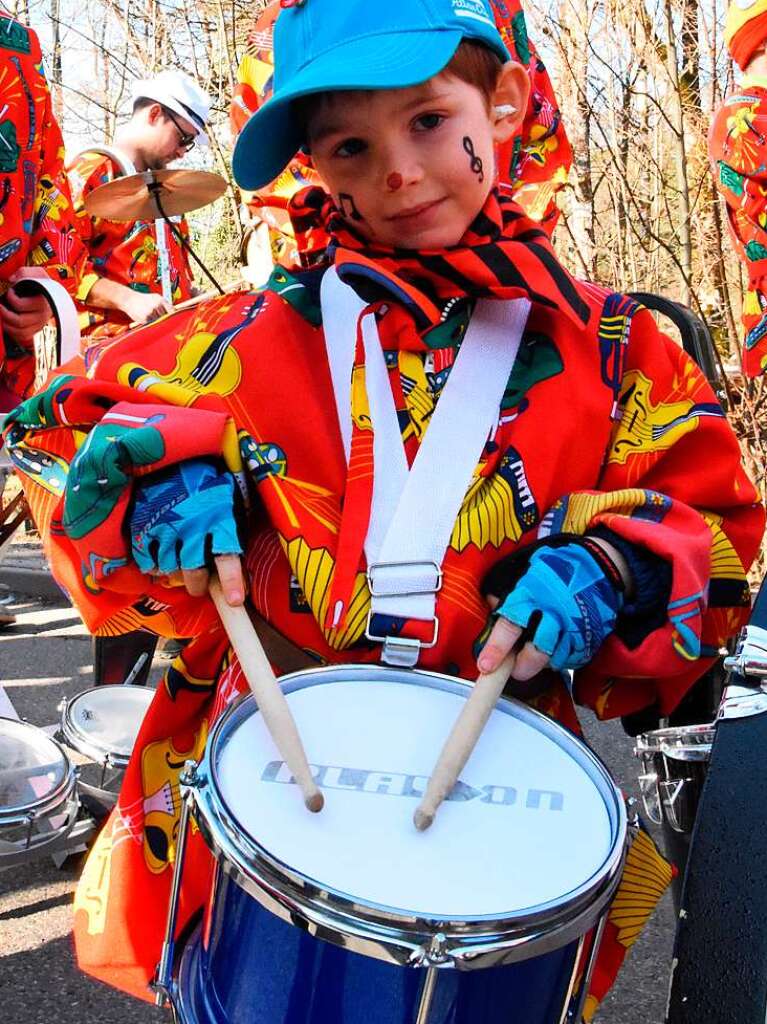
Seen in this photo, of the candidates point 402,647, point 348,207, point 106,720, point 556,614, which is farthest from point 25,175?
point 556,614

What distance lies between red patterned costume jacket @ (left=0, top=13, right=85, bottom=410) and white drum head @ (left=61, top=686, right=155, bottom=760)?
84 cm

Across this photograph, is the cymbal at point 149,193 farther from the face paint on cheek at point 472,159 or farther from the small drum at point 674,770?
the small drum at point 674,770

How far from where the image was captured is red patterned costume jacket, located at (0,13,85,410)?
8.89 ft

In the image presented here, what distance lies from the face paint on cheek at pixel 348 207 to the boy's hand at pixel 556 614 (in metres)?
0.48

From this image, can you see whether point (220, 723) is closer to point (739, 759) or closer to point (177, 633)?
point (177, 633)

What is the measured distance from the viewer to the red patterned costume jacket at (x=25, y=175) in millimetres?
2709

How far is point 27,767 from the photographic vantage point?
91.6 inches

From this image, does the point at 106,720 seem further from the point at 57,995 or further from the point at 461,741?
the point at 461,741

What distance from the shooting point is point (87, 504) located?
1260 mm

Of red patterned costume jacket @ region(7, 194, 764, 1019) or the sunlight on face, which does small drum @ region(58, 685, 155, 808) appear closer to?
red patterned costume jacket @ region(7, 194, 764, 1019)

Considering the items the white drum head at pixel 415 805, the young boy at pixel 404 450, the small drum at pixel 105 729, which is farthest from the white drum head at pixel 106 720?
the white drum head at pixel 415 805

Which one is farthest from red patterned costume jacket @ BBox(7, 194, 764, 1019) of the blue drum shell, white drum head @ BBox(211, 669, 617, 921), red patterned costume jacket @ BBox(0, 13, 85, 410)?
red patterned costume jacket @ BBox(0, 13, 85, 410)

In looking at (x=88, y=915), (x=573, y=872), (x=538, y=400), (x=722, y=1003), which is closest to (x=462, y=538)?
(x=538, y=400)

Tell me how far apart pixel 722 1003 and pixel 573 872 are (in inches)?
6.4
